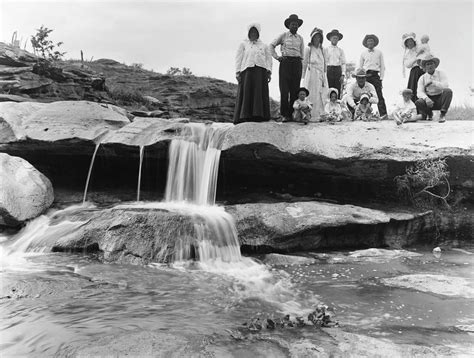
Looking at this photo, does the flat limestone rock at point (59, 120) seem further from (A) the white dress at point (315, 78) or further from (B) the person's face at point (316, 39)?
(B) the person's face at point (316, 39)

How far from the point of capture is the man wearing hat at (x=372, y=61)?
9.79 metres

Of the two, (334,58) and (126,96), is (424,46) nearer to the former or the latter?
(334,58)

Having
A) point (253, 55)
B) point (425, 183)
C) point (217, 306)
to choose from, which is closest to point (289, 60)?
point (253, 55)

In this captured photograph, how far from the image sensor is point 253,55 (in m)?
8.69

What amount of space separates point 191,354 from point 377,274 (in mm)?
3537

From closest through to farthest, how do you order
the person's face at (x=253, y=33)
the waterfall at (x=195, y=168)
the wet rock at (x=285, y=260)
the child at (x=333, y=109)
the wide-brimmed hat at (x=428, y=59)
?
the wet rock at (x=285, y=260), the waterfall at (x=195, y=168), the person's face at (x=253, y=33), the wide-brimmed hat at (x=428, y=59), the child at (x=333, y=109)

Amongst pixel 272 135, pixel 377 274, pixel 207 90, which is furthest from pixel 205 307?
pixel 207 90

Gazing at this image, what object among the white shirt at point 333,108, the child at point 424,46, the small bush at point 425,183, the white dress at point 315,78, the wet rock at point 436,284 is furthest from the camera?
the child at point 424,46

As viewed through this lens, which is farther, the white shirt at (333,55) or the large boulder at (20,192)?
the white shirt at (333,55)

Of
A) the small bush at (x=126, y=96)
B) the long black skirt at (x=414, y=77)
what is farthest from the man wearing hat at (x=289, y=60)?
the small bush at (x=126, y=96)

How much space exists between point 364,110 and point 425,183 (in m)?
2.44

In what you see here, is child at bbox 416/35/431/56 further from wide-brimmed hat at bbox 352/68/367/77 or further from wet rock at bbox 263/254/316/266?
wet rock at bbox 263/254/316/266

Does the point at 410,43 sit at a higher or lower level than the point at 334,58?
higher

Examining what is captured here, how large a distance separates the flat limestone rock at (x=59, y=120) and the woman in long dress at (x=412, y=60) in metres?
7.02
